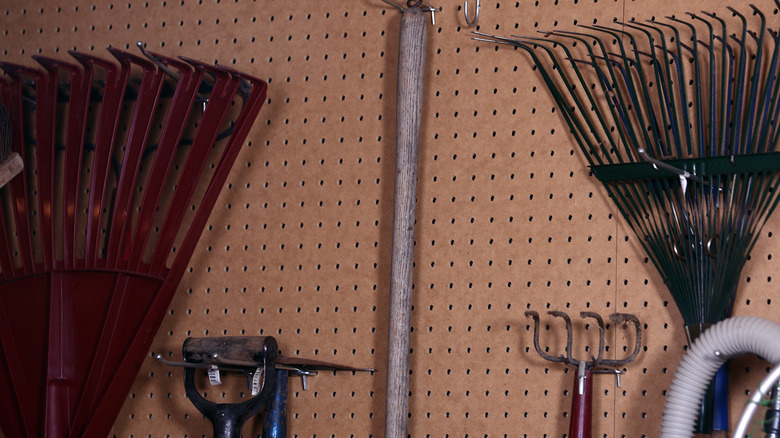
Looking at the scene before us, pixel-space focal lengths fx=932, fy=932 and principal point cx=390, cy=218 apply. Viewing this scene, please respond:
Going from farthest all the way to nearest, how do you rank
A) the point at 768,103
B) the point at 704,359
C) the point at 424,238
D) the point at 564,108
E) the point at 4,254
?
the point at 4,254
the point at 424,238
the point at 564,108
the point at 768,103
the point at 704,359

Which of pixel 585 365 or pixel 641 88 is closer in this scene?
pixel 585 365

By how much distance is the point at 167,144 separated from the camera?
7.04ft

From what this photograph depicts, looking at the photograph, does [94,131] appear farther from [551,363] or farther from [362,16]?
[551,363]

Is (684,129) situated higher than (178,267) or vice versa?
(684,129)

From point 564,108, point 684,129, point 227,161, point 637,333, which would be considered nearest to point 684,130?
point 684,129

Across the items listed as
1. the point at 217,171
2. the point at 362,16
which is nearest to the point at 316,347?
the point at 217,171

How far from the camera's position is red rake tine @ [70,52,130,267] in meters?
2.15

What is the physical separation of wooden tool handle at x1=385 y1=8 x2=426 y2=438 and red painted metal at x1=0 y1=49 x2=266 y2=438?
388 mm

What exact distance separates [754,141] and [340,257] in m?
0.92

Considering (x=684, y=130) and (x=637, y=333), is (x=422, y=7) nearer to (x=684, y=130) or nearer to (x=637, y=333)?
(x=684, y=130)

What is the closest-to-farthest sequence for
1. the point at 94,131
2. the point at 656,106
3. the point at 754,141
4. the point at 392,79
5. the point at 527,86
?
the point at 754,141, the point at 656,106, the point at 527,86, the point at 392,79, the point at 94,131

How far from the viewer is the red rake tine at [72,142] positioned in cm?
213

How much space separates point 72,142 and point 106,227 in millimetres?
225

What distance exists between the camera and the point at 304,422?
6.85 ft
